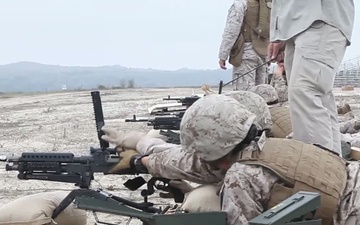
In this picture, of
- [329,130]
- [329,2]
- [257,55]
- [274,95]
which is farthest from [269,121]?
[257,55]

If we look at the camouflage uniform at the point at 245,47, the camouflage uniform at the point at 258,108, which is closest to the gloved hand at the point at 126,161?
the camouflage uniform at the point at 258,108

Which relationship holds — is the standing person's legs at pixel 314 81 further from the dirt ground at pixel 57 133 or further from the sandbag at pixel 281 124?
the dirt ground at pixel 57 133

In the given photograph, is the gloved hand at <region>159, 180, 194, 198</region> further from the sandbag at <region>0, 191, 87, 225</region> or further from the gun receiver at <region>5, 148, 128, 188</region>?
the sandbag at <region>0, 191, 87, 225</region>

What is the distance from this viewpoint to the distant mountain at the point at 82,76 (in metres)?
51.9

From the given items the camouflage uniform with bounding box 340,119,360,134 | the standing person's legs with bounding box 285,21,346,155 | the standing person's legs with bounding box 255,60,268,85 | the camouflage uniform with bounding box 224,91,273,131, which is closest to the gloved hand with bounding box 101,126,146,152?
the camouflage uniform with bounding box 224,91,273,131

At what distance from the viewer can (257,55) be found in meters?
8.07

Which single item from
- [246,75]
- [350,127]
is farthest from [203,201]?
[246,75]

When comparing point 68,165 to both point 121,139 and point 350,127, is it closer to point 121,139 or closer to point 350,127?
point 121,139

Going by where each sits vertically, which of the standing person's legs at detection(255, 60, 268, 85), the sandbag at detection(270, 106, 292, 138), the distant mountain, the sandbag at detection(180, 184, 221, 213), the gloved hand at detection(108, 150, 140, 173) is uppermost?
the standing person's legs at detection(255, 60, 268, 85)

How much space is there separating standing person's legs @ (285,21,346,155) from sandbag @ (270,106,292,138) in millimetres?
633

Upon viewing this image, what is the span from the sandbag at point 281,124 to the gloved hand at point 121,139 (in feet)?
2.99

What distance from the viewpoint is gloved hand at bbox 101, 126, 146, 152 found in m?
3.97

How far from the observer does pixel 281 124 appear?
4.71 metres

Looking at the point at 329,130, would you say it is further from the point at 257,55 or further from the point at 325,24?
the point at 257,55
